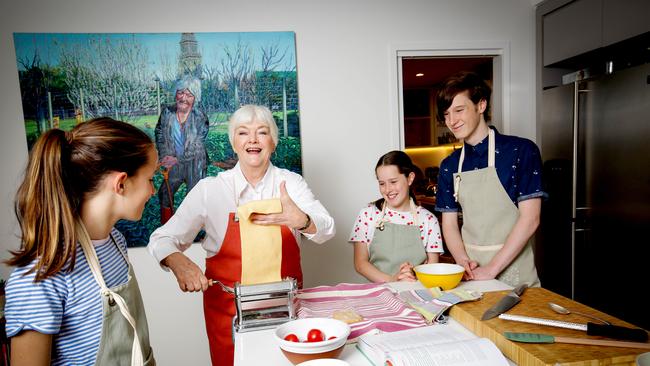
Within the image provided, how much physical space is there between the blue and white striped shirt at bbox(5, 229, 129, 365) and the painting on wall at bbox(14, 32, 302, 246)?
1.60 meters

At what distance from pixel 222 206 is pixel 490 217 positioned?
1138mm

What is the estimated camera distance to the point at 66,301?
3.08 feet

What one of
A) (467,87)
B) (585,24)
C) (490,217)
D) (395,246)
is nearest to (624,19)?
(585,24)

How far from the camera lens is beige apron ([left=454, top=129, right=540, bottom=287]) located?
177 centimetres

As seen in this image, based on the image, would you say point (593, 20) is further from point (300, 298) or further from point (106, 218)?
point (106, 218)

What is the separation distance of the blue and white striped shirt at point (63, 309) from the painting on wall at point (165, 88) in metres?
1.60

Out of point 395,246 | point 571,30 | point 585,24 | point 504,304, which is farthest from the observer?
point 571,30

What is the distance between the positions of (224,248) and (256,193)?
0.26 meters

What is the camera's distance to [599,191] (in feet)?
7.79

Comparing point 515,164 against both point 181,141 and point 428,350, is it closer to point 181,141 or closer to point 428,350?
point 428,350

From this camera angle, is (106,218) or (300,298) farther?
(300,298)

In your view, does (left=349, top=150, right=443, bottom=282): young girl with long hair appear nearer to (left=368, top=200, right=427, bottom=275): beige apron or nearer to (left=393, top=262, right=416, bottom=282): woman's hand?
(left=368, top=200, right=427, bottom=275): beige apron

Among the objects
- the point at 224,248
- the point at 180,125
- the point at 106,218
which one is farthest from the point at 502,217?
the point at 180,125

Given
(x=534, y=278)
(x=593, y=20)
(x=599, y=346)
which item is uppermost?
(x=593, y=20)
